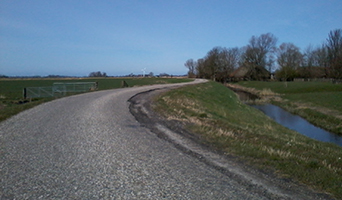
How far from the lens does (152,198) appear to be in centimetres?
443

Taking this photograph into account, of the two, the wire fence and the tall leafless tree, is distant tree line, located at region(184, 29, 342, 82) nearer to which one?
the tall leafless tree

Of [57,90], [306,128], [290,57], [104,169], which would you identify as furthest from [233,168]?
[290,57]

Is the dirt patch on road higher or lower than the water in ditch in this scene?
higher

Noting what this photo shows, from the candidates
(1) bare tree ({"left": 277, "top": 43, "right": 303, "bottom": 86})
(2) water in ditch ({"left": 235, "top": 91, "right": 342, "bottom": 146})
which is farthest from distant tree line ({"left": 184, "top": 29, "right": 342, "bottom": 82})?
(2) water in ditch ({"left": 235, "top": 91, "right": 342, "bottom": 146})

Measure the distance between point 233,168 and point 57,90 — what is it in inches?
1079

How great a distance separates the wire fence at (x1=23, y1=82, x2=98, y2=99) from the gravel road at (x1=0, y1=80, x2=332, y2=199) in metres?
18.8

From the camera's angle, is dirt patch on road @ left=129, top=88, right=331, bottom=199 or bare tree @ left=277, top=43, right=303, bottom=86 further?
bare tree @ left=277, top=43, right=303, bottom=86

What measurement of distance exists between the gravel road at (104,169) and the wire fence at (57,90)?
61.7 ft

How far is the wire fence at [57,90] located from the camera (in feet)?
88.6

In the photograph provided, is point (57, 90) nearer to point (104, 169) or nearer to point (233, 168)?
point (104, 169)

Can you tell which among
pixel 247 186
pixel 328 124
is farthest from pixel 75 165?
pixel 328 124

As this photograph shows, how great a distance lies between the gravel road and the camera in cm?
465

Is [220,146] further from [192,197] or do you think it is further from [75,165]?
[75,165]

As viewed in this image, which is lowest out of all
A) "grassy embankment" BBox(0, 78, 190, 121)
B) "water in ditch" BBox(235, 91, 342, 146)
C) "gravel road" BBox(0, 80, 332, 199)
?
"water in ditch" BBox(235, 91, 342, 146)
